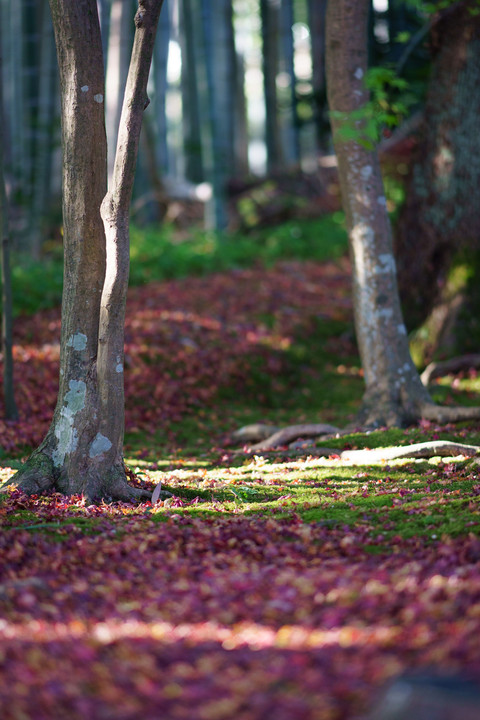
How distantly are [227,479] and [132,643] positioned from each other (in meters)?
3.24

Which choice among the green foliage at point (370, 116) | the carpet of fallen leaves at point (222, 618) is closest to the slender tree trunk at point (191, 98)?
the green foliage at point (370, 116)

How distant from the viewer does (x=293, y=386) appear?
1047 cm

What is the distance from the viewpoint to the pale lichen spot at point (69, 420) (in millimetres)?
5648

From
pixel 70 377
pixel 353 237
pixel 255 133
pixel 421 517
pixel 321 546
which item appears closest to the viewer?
pixel 321 546

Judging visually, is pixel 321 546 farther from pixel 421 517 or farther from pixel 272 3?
pixel 272 3

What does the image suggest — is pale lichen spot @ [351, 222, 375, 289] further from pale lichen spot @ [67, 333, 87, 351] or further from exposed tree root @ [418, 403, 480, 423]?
pale lichen spot @ [67, 333, 87, 351]

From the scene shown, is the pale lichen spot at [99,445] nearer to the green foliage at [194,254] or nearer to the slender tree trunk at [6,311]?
the slender tree trunk at [6,311]

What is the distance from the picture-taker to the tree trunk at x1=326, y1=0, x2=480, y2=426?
750 cm

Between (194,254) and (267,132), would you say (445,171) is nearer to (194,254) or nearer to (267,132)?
(194,254)

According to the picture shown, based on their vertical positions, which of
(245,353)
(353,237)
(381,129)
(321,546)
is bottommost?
(321,546)

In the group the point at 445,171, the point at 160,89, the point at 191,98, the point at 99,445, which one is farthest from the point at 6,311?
the point at 191,98

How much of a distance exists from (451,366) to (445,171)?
3.06 meters

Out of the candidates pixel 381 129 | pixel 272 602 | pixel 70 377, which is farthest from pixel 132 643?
pixel 381 129

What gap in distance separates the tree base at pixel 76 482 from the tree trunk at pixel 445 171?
6.52 m
